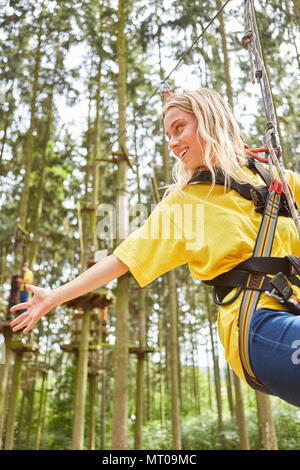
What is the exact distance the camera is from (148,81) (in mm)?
13148

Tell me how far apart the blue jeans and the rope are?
11.4 inches

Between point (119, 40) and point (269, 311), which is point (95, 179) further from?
point (269, 311)

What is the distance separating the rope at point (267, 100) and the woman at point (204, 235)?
0.44ft

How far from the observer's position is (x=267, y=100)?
1635 millimetres

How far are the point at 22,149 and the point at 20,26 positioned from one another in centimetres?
389

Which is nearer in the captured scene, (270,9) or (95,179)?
(270,9)

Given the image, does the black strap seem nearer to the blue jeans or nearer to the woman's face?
the blue jeans

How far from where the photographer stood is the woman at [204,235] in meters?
1.38

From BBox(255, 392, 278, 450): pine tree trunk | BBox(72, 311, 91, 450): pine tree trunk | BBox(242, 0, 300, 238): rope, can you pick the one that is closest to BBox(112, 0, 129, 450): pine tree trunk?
BBox(255, 392, 278, 450): pine tree trunk

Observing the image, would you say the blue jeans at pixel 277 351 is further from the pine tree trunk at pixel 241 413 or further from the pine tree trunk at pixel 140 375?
the pine tree trunk at pixel 140 375

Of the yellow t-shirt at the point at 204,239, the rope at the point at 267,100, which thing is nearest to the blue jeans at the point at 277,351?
the yellow t-shirt at the point at 204,239

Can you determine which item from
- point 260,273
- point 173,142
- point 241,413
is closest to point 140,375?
point 241,413
